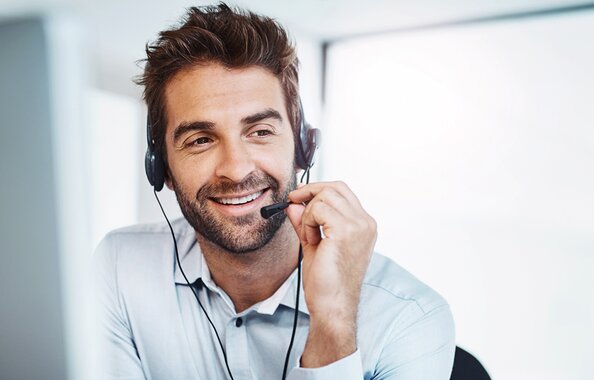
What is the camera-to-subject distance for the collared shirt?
825 millimetres

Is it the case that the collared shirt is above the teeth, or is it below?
below

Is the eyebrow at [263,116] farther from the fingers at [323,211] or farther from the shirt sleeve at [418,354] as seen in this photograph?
the shirt sleeve at [418,354]

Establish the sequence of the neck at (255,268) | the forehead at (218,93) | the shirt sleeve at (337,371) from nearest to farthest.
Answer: the shirt sleeve at (337,371) < the forehead at (218,93) < the neck at (255,268)

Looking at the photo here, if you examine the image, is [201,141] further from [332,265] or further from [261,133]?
[332,265]

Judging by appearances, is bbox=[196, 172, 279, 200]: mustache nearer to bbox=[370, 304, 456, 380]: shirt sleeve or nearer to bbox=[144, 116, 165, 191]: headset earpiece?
bbox=[144, 116, 165, 191]: headset earpiece

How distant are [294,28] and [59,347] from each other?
25.5 inches

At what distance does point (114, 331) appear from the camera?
87 cm

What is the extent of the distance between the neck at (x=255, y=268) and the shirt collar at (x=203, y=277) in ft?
0.06

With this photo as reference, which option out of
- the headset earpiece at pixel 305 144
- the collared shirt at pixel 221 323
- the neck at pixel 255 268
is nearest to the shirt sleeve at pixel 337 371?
the collared shirt at pixel 221 323

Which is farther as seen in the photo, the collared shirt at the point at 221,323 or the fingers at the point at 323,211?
the collared shirt at the point at 221,323

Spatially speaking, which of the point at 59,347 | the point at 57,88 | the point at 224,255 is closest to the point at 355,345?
the point at 224,255

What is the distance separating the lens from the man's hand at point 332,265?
2.29 ft

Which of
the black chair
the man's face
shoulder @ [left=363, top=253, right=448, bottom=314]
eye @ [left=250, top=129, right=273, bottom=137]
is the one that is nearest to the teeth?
the man's face

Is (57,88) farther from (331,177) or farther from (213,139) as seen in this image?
(331,177)
